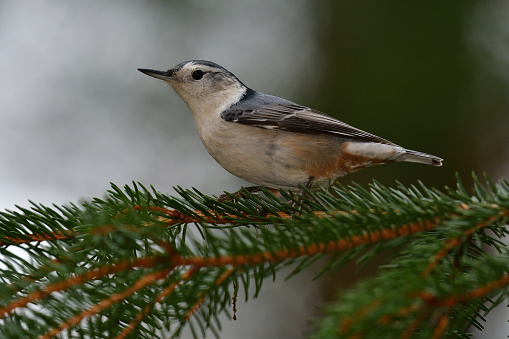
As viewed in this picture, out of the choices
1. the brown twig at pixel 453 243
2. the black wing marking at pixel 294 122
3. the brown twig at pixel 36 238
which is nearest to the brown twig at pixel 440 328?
the brown twig at pixel 453 243

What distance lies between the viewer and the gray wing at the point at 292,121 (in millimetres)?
2884

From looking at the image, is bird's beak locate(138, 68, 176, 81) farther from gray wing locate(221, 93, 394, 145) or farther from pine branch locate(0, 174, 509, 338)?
pine branch locate(0, 174, 509, 338)

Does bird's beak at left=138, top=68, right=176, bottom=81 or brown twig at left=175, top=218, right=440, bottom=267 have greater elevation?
bird's beak at left=138, top=68, right=176, bottom=81

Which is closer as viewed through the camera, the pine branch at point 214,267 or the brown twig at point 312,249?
the pine branch at point 214,267

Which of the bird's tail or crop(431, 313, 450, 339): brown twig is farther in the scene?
the bird's tail

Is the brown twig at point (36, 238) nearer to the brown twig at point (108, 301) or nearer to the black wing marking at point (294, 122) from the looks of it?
the brown twig at point (108, 301)

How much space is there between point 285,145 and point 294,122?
0.20m

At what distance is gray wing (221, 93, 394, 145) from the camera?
288 centimetres

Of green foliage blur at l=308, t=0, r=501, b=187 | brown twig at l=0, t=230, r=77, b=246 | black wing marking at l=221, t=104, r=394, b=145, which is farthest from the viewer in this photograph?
green foliage blur at l=308, t=0, r=501, b=187

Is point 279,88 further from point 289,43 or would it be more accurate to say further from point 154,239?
point 154,239

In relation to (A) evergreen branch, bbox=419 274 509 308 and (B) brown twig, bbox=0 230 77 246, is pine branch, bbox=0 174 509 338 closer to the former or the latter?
(A) evergreen branch, bbox=419 274 509 308

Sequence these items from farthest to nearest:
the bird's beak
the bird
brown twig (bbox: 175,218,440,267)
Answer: the bird's beak < the bird < brown twig (bbox: 175,218,440,267)

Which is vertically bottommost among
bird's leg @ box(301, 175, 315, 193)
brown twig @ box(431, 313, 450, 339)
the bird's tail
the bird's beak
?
brown twig @ box(431, 313, 450, 339)

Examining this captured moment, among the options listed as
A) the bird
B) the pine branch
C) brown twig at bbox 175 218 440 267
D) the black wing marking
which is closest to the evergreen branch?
the pine branch
